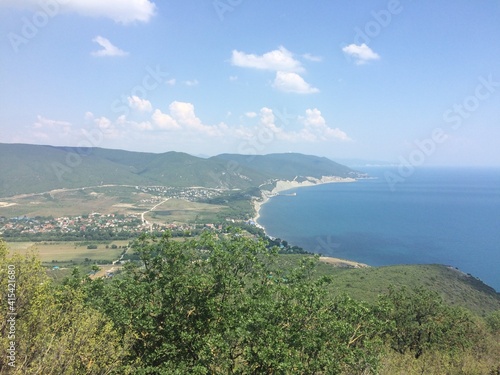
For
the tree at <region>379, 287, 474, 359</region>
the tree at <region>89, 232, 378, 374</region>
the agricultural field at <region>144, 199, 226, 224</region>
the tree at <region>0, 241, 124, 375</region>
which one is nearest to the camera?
the tree at <region>0, 241, 124, 375</region>

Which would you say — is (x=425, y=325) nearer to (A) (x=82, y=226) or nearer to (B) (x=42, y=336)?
(B) (x=42, y=336)

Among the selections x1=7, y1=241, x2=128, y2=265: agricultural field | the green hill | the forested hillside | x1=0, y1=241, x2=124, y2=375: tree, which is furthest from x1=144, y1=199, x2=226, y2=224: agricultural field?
x1=0, y1=241, x2=124, y2=375: tree

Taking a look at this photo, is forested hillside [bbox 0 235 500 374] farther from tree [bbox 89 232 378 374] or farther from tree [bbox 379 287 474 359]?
tree [bbox 379 287 474 359]

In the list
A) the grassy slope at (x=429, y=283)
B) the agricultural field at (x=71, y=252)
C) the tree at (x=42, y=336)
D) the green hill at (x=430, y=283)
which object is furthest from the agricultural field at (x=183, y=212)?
the tree at (x=42, y=336)

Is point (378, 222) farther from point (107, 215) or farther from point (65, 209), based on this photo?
point (65, 209)

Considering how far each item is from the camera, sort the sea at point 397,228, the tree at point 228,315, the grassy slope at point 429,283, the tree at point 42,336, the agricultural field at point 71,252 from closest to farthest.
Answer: the tree at point 42,336, the tree at point 228,315, the grassy slope at point 429,283, the agricultural field at point 71,252, the sea at point 397,228

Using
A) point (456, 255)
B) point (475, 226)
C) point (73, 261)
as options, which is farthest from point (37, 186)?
point (475, 226)

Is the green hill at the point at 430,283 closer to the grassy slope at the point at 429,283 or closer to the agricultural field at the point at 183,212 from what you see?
the grassy slope at the point at 429,283

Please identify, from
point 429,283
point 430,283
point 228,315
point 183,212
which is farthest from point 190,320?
point 183,212
